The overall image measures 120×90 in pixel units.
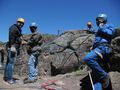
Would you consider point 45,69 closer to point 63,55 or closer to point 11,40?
point 63,55

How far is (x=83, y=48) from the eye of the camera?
12.0 m

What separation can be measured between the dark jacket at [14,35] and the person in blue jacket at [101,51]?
9.04 feet

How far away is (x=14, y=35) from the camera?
9.27 metres

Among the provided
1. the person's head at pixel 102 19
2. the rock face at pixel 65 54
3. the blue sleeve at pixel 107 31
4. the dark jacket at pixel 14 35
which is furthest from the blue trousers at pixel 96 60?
the rock face at pixel 65 54

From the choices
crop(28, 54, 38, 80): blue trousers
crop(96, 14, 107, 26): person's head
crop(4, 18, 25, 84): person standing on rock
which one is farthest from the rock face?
crop(96, 14, 107, 26): person's head

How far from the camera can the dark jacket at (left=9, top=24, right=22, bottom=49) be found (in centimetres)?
922

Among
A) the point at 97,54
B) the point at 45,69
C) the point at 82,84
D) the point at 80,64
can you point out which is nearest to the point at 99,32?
the point at 97,54

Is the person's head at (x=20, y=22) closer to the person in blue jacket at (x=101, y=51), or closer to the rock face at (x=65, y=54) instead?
the person in blue jacket at (x=101, y=51)

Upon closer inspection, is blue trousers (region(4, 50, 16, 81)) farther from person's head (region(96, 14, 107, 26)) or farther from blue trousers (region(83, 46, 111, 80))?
person's head (region(96, 14, 107, 26))

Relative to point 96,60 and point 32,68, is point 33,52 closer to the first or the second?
point 32,68

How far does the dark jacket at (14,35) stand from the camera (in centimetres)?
922

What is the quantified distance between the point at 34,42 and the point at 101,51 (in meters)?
2.97

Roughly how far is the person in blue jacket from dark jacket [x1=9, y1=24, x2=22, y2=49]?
2.75m

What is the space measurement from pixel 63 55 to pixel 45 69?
101cm
